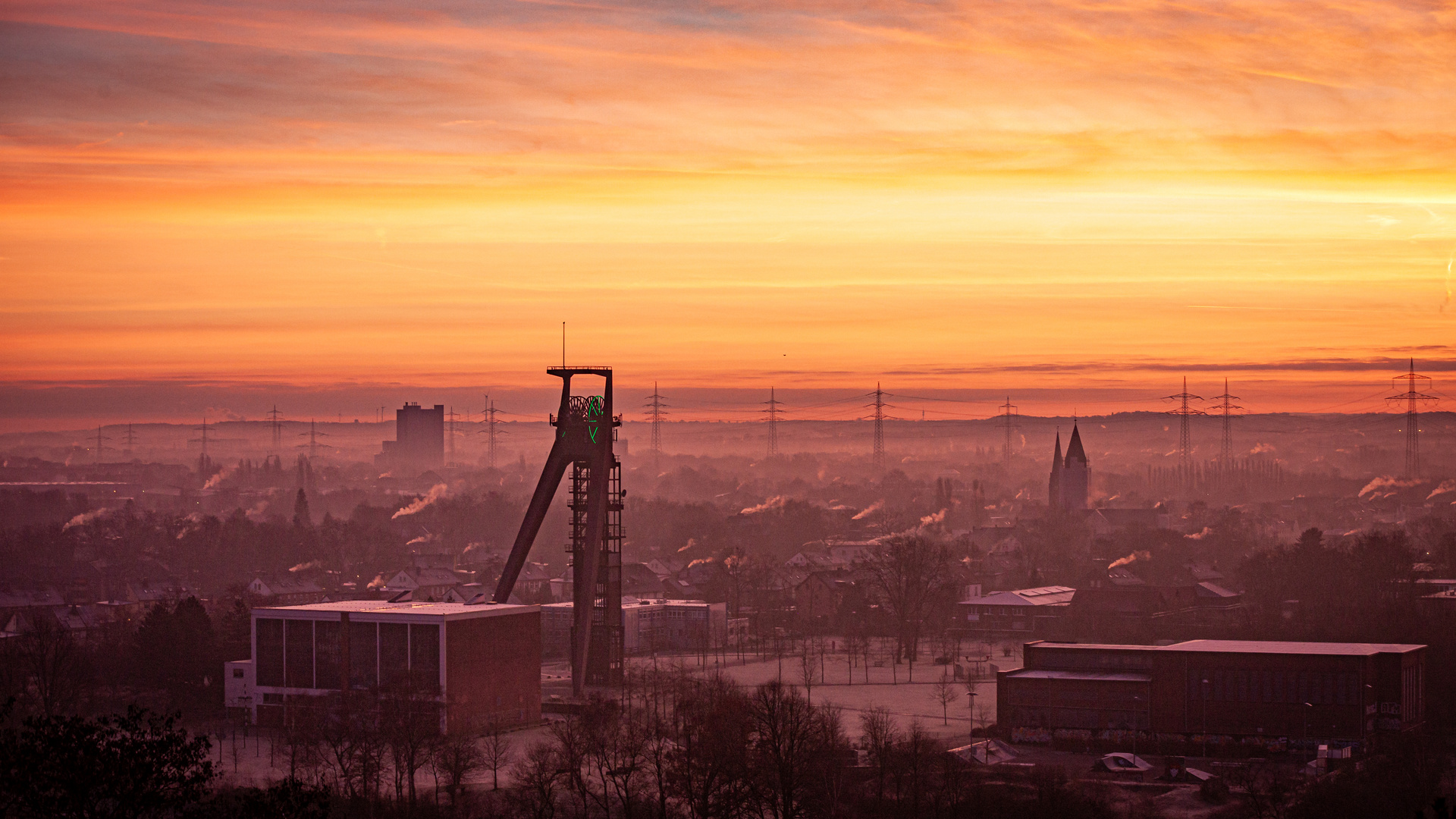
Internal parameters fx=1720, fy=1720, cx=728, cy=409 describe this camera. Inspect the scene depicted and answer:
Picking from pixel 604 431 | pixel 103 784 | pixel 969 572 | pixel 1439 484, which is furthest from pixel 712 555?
pixel 1439 484

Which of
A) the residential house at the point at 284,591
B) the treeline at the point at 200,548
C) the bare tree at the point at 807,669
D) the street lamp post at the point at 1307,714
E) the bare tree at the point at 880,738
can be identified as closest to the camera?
the bare tree at the point at 880,738

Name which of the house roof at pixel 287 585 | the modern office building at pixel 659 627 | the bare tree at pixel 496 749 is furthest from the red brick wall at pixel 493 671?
the house roof at pixel 287 585

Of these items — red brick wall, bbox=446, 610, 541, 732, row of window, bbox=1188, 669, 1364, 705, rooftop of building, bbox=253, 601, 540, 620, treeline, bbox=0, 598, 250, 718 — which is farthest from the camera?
treeline, bbox=0, 598, 250, 718

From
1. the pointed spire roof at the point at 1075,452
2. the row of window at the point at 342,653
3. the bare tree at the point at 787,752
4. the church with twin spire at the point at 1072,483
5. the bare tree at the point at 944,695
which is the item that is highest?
the pointed spire roof at the point at 1075,452

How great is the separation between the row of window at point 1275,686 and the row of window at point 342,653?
19636 mm

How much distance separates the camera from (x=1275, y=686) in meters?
43.5

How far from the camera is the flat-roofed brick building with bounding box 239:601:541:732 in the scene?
4456 cm

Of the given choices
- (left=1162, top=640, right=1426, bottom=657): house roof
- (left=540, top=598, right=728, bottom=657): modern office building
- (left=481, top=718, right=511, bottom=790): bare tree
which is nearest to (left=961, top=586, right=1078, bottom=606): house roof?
(left=540, top=598, right=728, bottom=657): modern office building

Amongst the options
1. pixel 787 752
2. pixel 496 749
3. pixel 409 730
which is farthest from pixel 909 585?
pixel 787 752

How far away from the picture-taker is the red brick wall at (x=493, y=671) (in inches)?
1753

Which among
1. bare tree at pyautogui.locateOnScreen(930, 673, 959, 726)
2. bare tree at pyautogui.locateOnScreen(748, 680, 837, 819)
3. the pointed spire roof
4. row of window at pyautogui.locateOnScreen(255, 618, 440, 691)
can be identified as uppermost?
the pointed spire roof

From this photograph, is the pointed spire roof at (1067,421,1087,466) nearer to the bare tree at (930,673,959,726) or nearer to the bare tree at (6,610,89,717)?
the bare tree at (930,673,959,726)

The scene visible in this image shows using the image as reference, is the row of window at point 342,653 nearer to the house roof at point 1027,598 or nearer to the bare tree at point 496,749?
the bare tree at point 496,749

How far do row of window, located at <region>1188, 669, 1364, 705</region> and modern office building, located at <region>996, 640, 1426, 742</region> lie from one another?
0.02 metres
